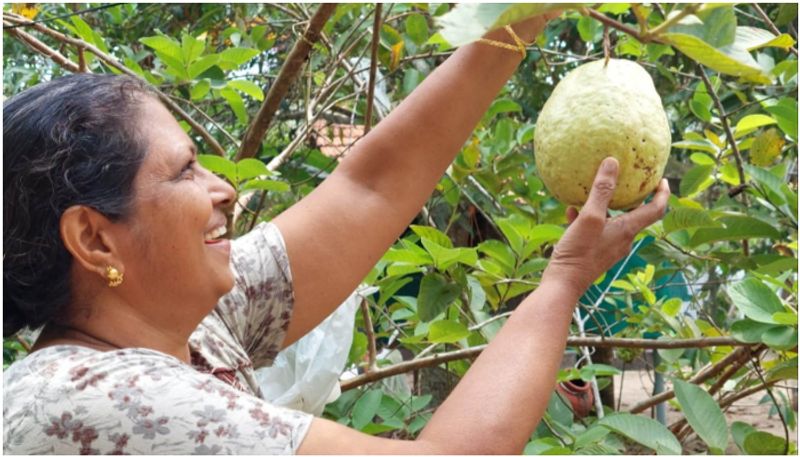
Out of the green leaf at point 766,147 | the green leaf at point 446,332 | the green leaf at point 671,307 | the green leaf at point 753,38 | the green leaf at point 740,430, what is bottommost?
the green leaf at point 671,307

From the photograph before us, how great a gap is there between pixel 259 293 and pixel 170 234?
0.34 metres

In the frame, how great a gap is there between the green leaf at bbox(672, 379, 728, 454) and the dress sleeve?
2.15ft

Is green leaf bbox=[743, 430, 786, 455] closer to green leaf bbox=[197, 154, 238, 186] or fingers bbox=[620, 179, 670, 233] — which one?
fingers bbox=[620, 179, 670, 233]

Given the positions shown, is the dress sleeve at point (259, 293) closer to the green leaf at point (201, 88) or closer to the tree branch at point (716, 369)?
the green leaf at point (201, 88)

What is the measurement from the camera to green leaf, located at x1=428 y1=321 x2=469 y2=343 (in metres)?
1.83

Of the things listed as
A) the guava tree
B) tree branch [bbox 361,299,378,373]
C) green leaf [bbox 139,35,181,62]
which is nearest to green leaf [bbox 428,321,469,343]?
the guava tree

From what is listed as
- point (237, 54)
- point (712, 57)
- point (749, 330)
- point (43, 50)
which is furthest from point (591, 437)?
point (43, 50)

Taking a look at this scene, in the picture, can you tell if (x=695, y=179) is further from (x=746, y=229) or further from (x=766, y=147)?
(x=746, y=229)

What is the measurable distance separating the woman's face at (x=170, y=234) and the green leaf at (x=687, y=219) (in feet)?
2.65

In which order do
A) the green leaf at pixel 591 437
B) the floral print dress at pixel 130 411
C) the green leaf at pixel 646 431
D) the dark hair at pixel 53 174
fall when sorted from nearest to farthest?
Answer: the floral print dress at pixel 130 411 < the dark hair at pixel 53 174 < the green leaf at pixel 646 431 < the green leaf at pixel 591 437

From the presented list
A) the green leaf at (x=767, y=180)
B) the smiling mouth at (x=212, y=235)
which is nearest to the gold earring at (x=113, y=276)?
the smiling mouth at (x=212, y=235)

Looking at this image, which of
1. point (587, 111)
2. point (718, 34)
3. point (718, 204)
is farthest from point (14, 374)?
point (718, 204)

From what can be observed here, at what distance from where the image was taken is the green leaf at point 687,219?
5.44 feet

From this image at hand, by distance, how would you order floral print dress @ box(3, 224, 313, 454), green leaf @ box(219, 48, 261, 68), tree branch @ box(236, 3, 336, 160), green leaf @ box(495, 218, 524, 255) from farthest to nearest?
green leaf @ box(219, 48, 261, 68)
tree branch @ box(236, 3, 336, 160)
green leaf @ box(495, 218, 524, 255)
floral print dress @ box(3, 224, 313, 454)
